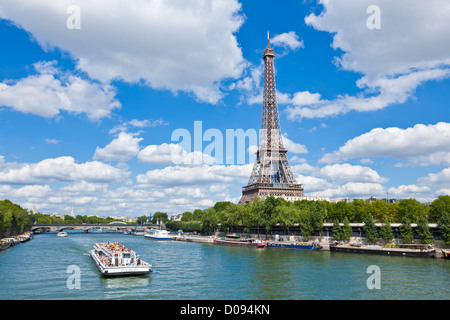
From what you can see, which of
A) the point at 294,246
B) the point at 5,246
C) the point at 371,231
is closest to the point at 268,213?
the point at 294,246

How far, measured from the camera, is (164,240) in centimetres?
10975

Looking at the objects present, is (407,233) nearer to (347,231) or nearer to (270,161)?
(347,231)

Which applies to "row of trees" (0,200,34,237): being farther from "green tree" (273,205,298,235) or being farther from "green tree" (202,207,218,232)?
"green tree" (273,205,298,235)

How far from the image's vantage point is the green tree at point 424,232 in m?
60.3

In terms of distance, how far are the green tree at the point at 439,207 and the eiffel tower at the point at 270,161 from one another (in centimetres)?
4984

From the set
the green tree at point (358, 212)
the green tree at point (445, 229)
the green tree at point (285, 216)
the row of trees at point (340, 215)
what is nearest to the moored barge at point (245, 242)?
the row of trees at point (340, 215)

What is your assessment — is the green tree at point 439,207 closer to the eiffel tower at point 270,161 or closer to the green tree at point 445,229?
the green tree at point 445,229

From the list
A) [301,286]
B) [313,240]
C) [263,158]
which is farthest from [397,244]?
[263,158]

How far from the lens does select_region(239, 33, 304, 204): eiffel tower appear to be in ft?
382

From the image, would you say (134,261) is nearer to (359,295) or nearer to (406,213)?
(359,295)

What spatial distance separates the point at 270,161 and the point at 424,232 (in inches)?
2630

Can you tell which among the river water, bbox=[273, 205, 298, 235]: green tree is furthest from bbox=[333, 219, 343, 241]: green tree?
the river water

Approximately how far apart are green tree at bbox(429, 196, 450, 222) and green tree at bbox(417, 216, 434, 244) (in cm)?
895

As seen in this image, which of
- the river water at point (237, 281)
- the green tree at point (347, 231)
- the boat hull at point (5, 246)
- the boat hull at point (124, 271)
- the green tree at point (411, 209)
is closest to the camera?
the river water at point (237, 281)
